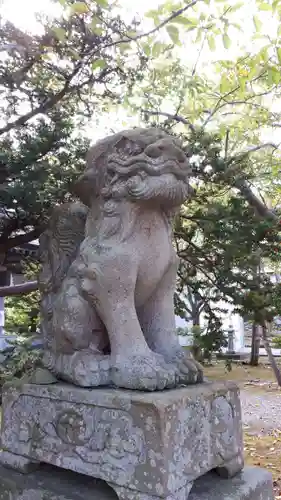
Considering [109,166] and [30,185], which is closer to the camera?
[109,166]

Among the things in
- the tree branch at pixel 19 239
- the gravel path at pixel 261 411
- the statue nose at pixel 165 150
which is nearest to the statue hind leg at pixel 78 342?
the statue nose at pixel 165 150

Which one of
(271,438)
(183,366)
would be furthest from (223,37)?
(271,438)

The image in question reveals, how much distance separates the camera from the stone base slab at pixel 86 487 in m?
1.53

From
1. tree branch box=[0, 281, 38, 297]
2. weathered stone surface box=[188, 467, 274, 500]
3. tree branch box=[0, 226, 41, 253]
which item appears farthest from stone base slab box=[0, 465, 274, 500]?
tree branch box=[0, 281, 38, 297]

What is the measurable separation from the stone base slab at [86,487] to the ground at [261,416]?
1.98 metres

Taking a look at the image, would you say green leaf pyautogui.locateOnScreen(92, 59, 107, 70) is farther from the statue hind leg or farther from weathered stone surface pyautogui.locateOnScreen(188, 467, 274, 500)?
weathered stone surface pyautogui.locateOnScreen(188, 467, 274, 500)

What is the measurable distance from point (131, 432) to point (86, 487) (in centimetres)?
37

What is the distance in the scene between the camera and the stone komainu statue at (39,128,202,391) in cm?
162

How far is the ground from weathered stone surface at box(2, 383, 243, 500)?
7.12ft

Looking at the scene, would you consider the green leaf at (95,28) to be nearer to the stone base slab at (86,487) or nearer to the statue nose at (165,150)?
the statue nose at (165,150)

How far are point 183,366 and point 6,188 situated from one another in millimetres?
1170

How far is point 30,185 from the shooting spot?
208 centimetres

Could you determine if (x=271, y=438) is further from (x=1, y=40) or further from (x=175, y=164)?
(x=1, y=40)

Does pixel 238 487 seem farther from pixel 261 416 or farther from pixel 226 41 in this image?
pixel 261 416
